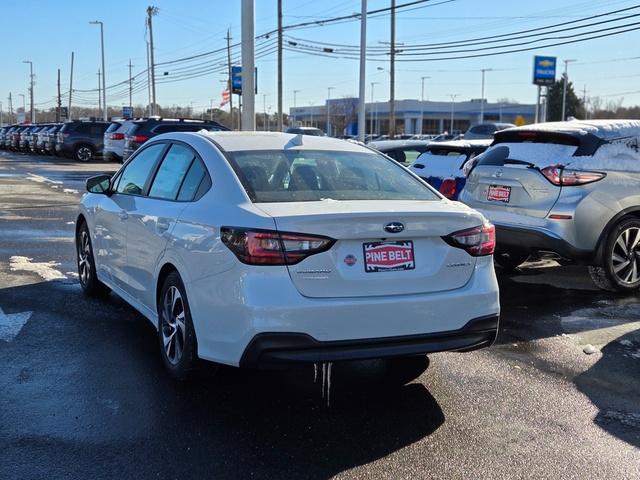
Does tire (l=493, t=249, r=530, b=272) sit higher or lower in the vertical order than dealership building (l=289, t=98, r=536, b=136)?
lower

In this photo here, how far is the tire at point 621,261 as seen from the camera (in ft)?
22.5

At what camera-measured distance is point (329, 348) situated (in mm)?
3688

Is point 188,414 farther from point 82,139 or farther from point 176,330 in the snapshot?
point 82,139

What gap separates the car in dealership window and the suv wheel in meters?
28.3

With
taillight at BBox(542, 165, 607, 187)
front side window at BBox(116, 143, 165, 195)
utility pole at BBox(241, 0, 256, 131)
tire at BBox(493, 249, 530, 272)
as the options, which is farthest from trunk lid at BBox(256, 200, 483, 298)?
utility pole at BBox(241, 0, 256, 131)

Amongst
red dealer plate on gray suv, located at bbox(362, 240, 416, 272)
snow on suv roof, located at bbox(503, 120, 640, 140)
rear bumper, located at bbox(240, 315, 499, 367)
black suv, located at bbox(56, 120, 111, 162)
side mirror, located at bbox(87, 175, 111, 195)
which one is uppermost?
black suv, located at bbox(56, 120, 111, 162)

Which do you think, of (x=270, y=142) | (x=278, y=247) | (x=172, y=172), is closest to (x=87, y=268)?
(x=172, y=172)

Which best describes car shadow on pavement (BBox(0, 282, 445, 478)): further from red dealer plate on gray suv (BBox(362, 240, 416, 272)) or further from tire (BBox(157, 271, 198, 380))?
red dealer plate on gray suv (BBox(362, 240, 416, 272))

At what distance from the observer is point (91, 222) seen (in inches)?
253

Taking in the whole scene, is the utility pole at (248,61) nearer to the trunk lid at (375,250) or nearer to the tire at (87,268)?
the tire at (87,268)

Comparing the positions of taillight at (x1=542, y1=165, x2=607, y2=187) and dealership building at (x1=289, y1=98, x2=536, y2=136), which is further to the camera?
dealership building at (x1=289, y1=98, x2=536, y2=136)

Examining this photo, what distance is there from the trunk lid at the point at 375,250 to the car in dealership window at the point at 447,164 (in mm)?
5186

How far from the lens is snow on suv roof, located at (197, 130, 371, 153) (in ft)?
15.4

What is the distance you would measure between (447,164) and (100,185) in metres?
4.97
